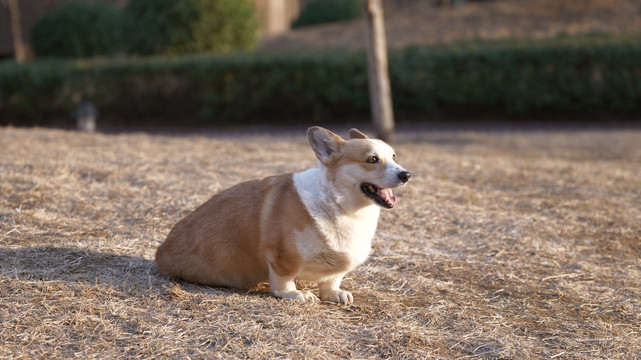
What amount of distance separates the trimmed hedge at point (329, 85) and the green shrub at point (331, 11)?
1074 cm

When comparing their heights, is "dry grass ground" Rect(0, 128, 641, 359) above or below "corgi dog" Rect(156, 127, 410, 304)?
below

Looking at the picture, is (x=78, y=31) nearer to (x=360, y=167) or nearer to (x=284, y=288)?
(x=284, y=288)

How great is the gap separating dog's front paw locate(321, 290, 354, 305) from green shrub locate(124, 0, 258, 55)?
15.0m

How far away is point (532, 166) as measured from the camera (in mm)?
8711

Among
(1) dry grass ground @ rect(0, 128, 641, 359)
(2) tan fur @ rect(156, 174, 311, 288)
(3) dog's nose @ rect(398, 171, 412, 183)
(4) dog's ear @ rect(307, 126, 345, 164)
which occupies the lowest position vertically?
(1) dry grass ground @ rect(0, 128, 641, 359)

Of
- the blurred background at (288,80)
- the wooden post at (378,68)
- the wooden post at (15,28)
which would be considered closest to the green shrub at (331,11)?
the blurred background at (288,80)

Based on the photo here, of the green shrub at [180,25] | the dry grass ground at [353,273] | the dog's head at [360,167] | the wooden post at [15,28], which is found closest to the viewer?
the dry grass ground at [353,273]

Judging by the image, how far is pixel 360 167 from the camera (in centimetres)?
377

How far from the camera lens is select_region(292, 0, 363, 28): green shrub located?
84.7 feet

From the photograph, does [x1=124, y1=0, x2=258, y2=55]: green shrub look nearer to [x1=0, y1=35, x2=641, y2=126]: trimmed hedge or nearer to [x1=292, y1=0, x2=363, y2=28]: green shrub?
[x1=0, y1=35, x2=641, y2=126]: trimmed hedge

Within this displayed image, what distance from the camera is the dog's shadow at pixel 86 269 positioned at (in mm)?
4113

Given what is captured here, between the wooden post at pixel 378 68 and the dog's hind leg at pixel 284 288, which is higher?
the wooden post at pixel 378 68

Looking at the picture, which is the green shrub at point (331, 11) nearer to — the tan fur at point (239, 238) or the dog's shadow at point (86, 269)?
the dog's shadow at point (86, 269)

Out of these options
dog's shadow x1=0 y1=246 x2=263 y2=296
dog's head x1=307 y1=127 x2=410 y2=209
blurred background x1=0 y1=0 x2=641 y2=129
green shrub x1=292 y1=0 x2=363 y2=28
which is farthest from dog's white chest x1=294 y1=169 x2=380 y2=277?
green shrub x1=292 y1=0 x2=363 y2=28
